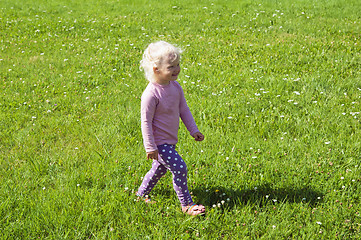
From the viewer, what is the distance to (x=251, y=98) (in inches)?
224

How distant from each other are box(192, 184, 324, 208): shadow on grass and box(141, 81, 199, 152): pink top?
78 centimetres

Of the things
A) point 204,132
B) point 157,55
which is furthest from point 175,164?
point 204,132

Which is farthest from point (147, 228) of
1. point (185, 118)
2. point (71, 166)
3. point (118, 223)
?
point (71, 166)

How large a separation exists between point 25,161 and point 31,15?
30.6 ft

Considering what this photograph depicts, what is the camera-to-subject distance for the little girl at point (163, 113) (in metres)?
3.18

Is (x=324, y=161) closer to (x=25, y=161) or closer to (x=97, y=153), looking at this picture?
(x=97, y=153)

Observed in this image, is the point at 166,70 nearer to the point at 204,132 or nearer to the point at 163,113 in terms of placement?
the point at 163,113

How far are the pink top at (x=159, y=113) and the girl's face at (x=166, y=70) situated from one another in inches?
4.1

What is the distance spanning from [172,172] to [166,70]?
3.24ft

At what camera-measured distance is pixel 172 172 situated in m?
3.42

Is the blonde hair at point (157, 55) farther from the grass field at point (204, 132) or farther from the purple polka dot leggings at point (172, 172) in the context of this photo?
the grass field at point (204, 132)

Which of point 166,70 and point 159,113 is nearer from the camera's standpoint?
point 166,70

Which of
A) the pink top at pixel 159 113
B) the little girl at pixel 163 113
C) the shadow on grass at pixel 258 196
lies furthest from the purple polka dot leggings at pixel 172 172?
the shadow on grass at pixel 258 196

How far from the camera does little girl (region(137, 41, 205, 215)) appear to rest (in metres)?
3.18
